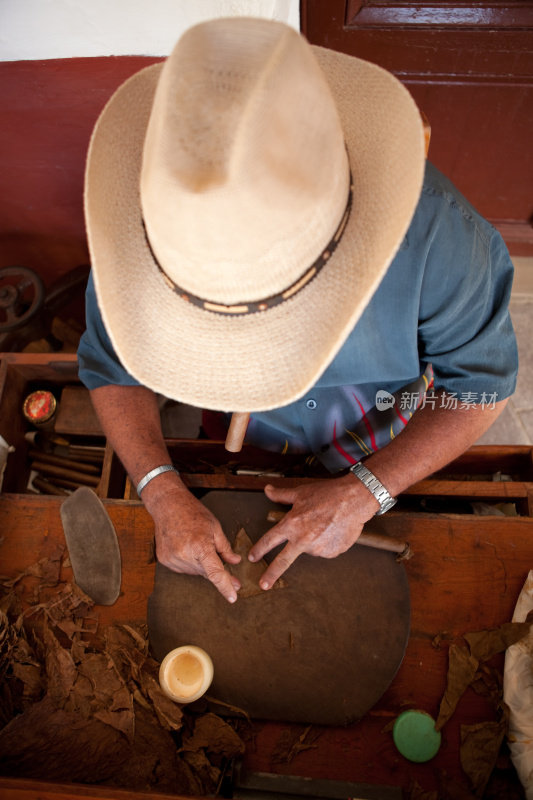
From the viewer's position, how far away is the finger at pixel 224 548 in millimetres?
1381

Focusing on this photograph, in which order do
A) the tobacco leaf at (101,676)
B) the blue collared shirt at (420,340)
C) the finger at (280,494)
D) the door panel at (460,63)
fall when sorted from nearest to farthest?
the blue collared shirt at (420,340) < the tobacco leaf at (101,676) < the finger at (280,494) < the door panel at (460,63)

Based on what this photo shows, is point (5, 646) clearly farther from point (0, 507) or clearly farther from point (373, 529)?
point (373, 529)

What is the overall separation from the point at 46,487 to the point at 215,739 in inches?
42.0

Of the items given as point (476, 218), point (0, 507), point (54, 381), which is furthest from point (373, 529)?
point (54, 381)

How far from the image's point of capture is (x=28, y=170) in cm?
206

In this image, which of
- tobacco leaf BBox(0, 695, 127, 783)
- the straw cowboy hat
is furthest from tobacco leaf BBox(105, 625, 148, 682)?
the straw cowboy hat

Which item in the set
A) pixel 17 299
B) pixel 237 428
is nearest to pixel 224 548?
pixel 237 428

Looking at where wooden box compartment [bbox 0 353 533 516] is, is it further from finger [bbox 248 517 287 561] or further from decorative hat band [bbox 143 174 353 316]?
decorative hat band [bbox 143 174 353 316]

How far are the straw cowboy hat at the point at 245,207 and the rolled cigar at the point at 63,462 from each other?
117cm

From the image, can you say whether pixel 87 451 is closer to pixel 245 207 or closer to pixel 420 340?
pixel 420 340

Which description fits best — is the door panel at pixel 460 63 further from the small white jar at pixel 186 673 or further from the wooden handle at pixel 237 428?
the small white jar at pixel 186 673

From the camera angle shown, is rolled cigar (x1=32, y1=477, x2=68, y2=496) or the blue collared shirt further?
rolled cigar (x1=32, y1=477, x2=68, y2=496)

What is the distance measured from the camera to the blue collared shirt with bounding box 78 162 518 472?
109cm
